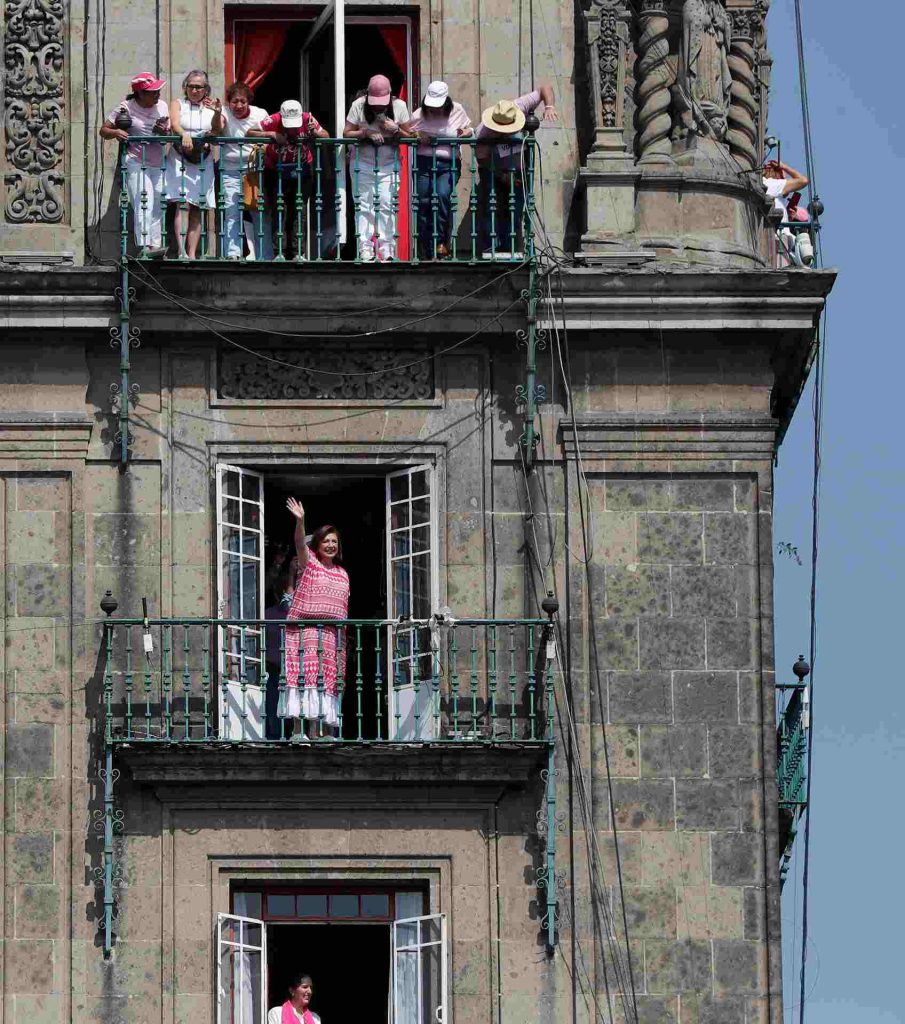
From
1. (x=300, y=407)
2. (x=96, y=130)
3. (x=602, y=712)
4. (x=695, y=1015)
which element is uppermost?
(x=96, y=130)

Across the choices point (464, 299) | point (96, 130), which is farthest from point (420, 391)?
point (96, 130)

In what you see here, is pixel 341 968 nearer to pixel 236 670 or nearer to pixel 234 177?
pixel 236 670

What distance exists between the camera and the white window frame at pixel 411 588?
1639 inches

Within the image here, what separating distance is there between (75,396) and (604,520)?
4.83 meters

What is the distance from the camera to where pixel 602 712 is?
41.6 m

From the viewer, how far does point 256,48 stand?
43531mm

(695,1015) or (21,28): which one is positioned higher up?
(21,28)

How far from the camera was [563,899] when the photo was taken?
41.2 m

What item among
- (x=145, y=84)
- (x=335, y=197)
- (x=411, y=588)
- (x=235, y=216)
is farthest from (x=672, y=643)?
(x=145, y=84)

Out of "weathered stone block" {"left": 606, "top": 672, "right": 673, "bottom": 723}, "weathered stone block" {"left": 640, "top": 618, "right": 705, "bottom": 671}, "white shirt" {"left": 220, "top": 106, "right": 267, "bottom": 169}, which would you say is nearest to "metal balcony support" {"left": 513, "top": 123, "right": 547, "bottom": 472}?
"weathered stone block" {"left": 640, "top": 618, "right": 705, "bottom": 671}

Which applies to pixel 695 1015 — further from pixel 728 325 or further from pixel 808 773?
pixel 728 325

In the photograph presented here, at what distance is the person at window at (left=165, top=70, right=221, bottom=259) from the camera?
1665 inches

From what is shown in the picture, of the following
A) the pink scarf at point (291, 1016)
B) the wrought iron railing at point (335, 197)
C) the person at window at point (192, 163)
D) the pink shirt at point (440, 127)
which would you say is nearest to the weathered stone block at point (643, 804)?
the pink scarf at point (291, 1016)

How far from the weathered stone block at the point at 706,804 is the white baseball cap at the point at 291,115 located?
675 cm
